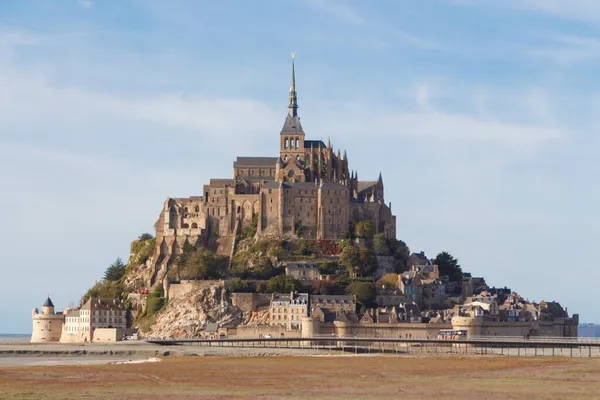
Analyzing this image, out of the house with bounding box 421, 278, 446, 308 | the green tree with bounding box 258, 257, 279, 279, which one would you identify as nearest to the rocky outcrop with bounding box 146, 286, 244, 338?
the green tree with bounding box 258, 257, 279, 279

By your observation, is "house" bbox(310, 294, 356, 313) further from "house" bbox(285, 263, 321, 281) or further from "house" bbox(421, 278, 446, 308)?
"house" bbox(421, 278, 446, 308)

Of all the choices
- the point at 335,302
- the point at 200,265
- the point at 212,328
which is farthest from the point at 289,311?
the point at 200,265

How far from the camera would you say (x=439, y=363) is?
79.2m

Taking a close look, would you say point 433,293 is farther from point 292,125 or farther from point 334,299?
point 292,125

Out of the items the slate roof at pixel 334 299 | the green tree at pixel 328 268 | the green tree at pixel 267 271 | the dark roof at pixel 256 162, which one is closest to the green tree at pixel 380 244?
the green tree at pixel 328 268

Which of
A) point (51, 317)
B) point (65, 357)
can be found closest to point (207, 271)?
point (51, 317)

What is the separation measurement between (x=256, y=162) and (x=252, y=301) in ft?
86.9

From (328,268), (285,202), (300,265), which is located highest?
(285,202)

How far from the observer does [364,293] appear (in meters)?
116

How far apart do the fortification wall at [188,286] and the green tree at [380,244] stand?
18.0m

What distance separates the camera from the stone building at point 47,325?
394 ft

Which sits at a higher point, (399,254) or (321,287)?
(399,254)

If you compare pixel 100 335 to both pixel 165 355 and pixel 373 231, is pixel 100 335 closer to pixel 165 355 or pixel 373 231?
pixel 165 355

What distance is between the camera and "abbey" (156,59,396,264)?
12775 centimetres
